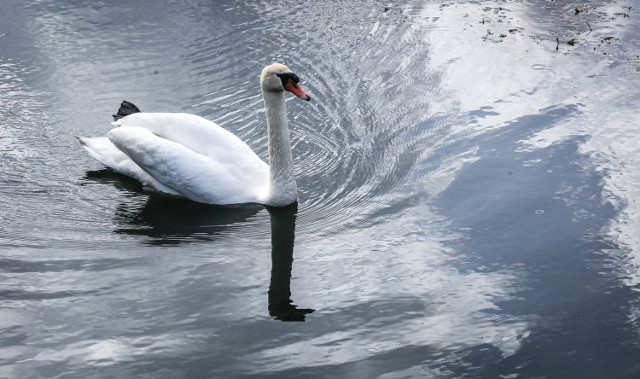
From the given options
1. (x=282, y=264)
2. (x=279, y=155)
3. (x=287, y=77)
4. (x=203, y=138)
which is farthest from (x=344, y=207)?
(x=203, y=138)

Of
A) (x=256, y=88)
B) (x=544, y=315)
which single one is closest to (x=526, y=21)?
(x=256, y=88)

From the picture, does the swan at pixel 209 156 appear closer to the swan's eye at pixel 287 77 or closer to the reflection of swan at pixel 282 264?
the swan's eye at pixel 287 77

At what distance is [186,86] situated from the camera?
10.4 metres

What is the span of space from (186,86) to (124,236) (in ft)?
10.4

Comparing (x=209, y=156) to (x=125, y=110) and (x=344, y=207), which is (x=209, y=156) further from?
(x=344, y=207)

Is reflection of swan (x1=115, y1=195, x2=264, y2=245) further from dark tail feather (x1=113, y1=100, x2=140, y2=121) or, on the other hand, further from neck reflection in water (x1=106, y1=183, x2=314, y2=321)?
dark tail feather (x1=113, y1=100, x2=140, y2=121)

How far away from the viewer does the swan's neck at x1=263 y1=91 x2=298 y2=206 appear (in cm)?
807

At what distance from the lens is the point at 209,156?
834cm

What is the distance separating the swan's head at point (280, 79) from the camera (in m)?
7.84

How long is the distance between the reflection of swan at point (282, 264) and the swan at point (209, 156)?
14 cm

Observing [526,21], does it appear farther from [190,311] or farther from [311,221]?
[190,311]

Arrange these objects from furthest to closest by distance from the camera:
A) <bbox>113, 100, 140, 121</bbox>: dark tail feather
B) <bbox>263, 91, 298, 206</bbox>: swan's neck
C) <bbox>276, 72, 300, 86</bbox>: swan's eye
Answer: <bbox>113, 100, 140, 121</bbox>: dark tail feather → <bbox>263, 91, 298, 206</bbox>: swan's neck → <bbox>276, 72, 300, 86</bbox>: swan's eye

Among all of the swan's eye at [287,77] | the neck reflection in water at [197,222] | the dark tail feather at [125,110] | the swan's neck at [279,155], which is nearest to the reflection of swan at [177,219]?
the neck reflection in water at [197,222]

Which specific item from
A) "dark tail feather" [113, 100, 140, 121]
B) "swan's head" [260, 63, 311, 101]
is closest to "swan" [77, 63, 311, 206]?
"swan's head" [260, 63, 311, 101]
